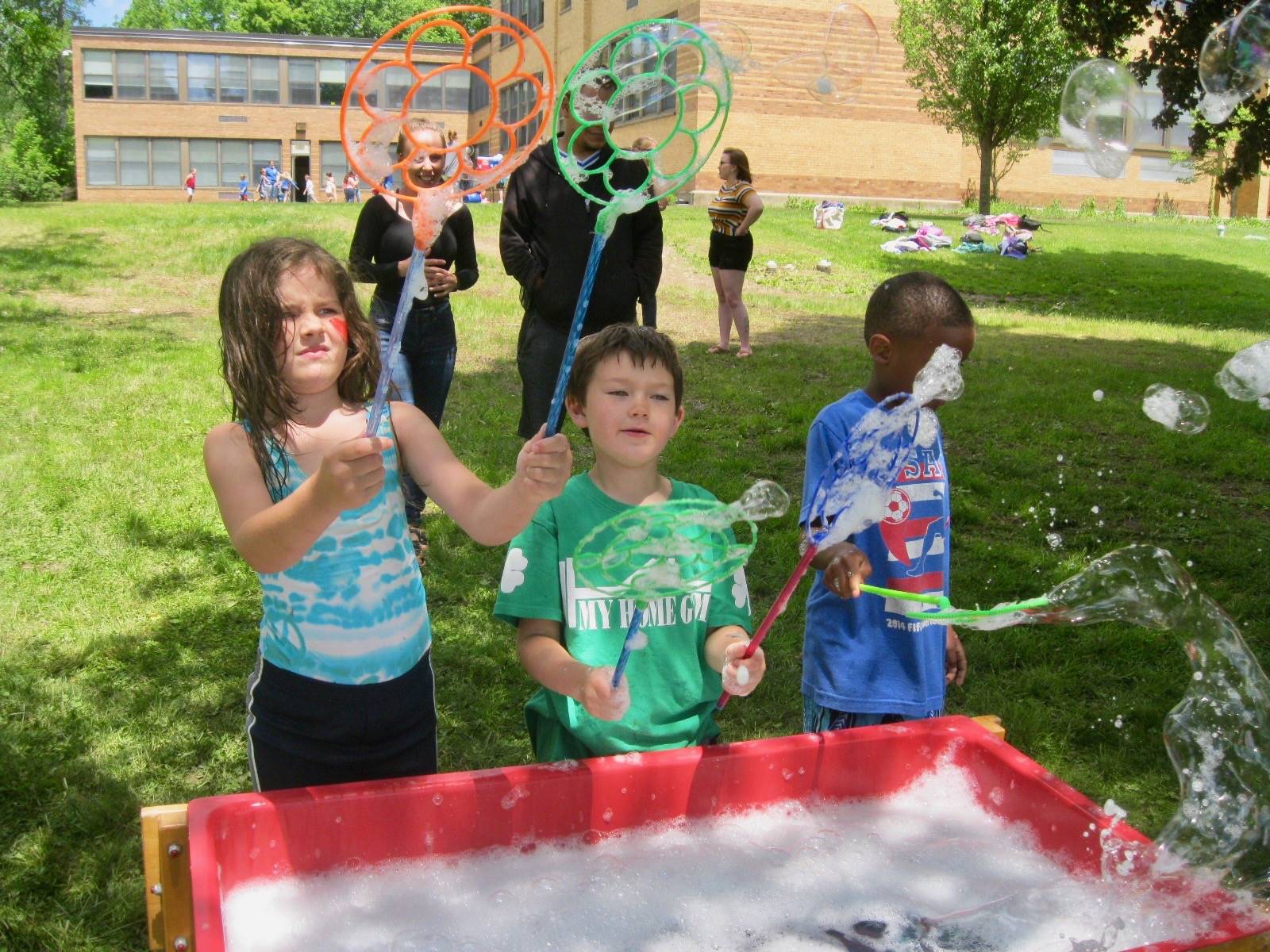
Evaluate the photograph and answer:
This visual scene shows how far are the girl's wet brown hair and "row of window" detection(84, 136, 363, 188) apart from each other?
43.1 m

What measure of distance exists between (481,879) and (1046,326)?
10.5 metres

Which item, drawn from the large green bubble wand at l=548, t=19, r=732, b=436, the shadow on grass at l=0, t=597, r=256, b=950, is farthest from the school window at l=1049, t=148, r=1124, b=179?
the large green bubble wand at l=548, t=19, r=732, b=436

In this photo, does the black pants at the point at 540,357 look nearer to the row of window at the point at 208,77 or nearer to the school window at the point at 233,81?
the row of window at the point at 208,77

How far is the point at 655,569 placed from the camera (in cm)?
171

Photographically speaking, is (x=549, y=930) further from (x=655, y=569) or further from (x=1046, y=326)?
(x=1046, y=326)

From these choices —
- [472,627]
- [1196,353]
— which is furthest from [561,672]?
[1196,353]

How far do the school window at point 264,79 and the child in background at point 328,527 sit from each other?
44017mm

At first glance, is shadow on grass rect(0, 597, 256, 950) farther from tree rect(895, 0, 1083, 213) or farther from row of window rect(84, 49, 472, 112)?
row of window rect(84, 49, 472, 112)

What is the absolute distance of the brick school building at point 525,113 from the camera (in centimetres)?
2764

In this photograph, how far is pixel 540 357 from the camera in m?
4.60

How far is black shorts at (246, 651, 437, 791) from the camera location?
6.64ft

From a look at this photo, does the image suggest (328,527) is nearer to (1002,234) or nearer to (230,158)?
(1002,234)

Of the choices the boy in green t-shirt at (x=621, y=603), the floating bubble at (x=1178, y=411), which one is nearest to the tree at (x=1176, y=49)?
the floating bubble at (x=1178, y=411)

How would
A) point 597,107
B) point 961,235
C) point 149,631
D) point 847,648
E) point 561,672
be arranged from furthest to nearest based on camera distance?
point 961,235, point 149,631, point 847,648, point 597,107, point 561,672
